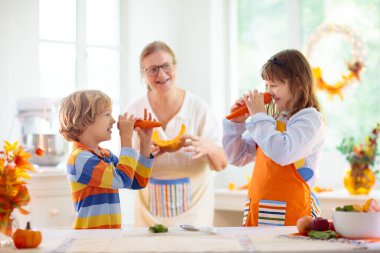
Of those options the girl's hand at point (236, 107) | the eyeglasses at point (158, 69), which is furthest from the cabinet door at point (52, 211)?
the girl's hand at point (236, 107)

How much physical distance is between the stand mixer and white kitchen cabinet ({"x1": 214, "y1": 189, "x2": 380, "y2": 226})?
1075 millimetres

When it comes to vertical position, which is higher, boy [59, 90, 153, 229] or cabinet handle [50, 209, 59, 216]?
boy [59, 90, 153, 229]

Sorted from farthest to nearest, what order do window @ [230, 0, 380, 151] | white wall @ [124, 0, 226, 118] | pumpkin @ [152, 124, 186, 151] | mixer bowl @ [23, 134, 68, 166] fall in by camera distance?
white wall @ [124, 0, 226, 118] → window @ [230, 0, 380, 151] → mixer bowl @ [23, 134, 68, 166] → pumpkin @ [152, 124, 186, 151]

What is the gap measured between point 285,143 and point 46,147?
6.65ft

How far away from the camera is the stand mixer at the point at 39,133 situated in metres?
3.94

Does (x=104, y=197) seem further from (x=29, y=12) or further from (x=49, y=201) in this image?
(x=29, y=12)

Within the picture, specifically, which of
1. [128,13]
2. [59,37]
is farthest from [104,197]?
[128,13]

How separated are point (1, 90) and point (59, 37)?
57 cm

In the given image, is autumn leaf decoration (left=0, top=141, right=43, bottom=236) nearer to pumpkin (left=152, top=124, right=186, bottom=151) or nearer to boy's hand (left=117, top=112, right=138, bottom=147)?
boy's hand (left=117, top=112, right=138, bottom=147)

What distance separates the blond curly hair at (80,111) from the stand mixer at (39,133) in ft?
4.73

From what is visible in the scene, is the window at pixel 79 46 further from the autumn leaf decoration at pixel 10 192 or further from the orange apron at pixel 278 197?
the autumn leaf decoration at pixel 10 192

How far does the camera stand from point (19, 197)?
1846mm

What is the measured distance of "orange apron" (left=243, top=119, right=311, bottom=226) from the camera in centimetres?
232

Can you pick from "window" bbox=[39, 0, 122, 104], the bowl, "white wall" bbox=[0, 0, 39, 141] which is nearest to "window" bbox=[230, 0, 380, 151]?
"window" bbox=[39, 0, 122, 104]
